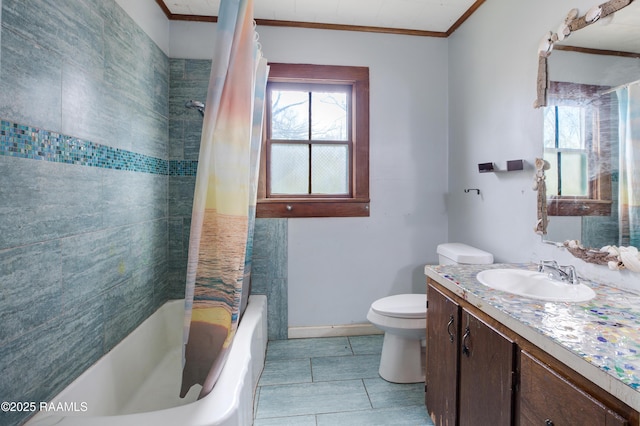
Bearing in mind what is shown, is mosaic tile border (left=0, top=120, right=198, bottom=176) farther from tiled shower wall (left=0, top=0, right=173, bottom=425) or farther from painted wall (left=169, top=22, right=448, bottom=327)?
painted wall (left=169, top=22, right=448, bottom=327)

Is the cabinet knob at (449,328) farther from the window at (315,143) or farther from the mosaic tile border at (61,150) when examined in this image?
the mosaic tile border at (61,150)

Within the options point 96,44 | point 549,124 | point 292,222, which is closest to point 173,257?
point 292,222

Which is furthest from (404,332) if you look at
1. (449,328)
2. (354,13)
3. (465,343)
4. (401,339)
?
(354,13)

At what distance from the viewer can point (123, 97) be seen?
1.65 m

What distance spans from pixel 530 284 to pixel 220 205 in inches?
56.1

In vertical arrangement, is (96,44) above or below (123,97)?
above

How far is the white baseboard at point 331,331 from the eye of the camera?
8.04 feet

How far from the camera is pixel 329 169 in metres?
2.54

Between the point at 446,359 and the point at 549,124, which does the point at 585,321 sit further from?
the point at 549,124

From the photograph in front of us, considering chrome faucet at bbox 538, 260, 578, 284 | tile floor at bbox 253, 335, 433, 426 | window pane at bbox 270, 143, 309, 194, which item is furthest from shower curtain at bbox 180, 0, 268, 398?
chrome faucet at bbox 538, 260, 578, 284

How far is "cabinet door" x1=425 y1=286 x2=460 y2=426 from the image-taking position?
1.31m

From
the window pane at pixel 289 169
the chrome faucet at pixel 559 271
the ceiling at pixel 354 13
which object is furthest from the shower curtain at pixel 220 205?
the chrome faucet at pixel 559 271

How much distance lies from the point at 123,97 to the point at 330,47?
1527 millimetres

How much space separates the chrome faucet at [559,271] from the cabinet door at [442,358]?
469mm
